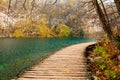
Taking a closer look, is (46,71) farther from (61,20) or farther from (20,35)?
(61,20)

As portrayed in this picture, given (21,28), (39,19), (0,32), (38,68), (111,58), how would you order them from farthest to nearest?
1. (39,19)
2. (21,28)
3. (0,32)
4. (111,58)
5. (38,68)

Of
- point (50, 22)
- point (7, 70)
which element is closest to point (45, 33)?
point (50, 22)

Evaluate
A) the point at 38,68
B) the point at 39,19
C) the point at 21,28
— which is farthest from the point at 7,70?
the point at 39,19

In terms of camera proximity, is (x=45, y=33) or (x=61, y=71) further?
(x=45, y=33)

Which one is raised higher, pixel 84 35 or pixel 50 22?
pixel 50 22

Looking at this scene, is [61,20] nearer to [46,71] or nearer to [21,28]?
[21,28]

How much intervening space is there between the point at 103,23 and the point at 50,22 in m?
86.3

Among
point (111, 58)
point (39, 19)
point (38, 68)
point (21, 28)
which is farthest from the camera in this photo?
point (39, 19)

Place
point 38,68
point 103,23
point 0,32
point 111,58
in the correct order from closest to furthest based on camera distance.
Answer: point 103,23 → point 38,68 → point 111,58 → point 0,32

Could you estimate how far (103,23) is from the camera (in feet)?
43.5

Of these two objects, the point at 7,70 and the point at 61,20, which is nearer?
the point at 7,70

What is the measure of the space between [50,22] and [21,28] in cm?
1337

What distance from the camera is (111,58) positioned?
50.9 ft

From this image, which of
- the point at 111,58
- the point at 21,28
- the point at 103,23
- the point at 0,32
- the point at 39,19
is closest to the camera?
the point at 103,23
